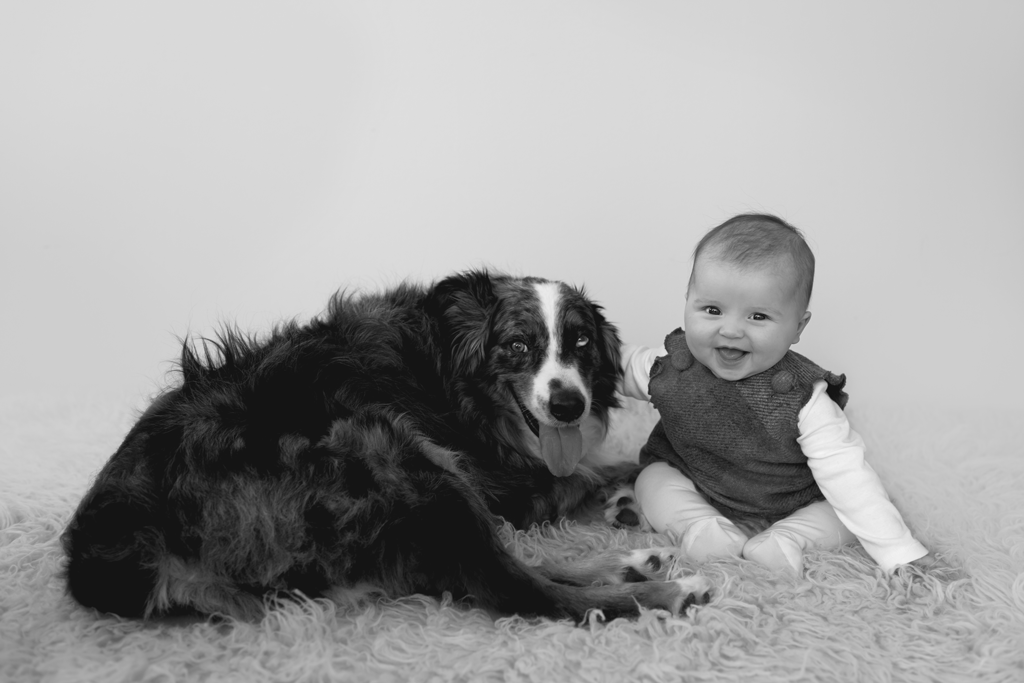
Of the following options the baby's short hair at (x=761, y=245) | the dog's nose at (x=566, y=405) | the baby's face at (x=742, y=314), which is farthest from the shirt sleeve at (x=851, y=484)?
the dog's nose at (x=566, y=405)

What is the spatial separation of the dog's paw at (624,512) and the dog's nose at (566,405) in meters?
0.50

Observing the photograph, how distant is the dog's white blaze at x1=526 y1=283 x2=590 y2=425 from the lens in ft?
9.95

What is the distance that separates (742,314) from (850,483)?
652 millimetres

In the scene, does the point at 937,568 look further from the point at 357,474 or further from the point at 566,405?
the point at 357,474

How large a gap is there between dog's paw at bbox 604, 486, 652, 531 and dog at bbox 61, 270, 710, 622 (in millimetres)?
261

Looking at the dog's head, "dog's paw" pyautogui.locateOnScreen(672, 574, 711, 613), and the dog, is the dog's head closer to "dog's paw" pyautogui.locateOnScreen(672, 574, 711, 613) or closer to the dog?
the dog

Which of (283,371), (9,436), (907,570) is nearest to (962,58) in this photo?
(907,570)

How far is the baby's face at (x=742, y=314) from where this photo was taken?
273 centimetres

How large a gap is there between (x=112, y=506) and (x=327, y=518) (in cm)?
59

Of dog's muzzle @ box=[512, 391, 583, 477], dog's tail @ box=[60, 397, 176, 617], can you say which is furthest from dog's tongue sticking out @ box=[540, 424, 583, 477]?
dog's tail @ box=[60, 397, 176, 617]

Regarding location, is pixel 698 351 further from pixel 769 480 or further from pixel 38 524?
→ pixel 38 524

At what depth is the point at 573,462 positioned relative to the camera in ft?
10.3

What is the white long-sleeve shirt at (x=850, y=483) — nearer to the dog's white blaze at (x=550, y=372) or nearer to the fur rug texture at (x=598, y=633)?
the fur rug texture at (x=598, y=633)

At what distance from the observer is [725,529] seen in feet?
9.59
